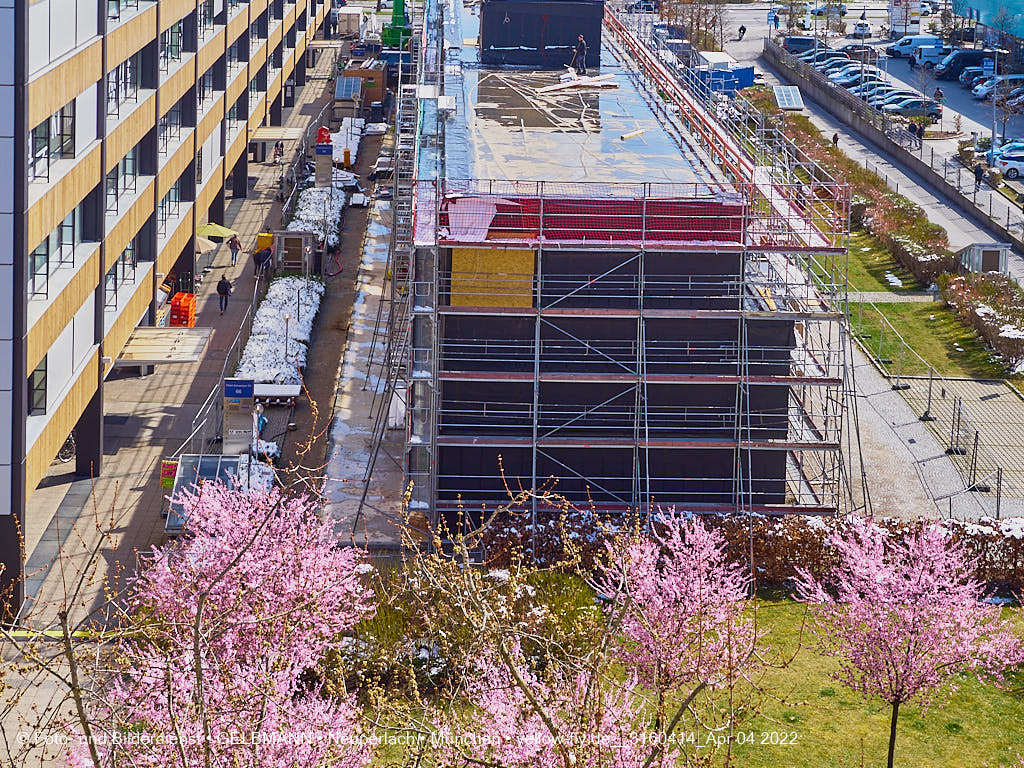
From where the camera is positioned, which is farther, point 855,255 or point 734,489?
point 855,255

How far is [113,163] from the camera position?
36.3m

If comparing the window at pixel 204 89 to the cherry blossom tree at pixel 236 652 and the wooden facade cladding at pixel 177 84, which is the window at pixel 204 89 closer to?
the wooden facade cladding at pixel 177 84

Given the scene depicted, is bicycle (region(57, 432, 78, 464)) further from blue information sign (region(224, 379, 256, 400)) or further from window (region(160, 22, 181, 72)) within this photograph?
window (region(160, 22, 181, 72))

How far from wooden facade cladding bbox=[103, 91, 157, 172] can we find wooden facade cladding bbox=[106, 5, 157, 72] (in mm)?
1439

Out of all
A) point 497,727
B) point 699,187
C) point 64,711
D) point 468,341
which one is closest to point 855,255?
point 699,187

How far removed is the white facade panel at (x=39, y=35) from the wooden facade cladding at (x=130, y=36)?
520cm

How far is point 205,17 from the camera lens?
53.4 m

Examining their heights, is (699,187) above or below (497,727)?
above

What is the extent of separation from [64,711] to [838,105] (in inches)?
2727

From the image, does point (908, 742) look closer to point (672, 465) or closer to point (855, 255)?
point (672, 465)

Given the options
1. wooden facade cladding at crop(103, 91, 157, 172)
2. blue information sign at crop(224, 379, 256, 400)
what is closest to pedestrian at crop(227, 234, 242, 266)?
wooden facade cladding at crop(103, 91, 157, 172)

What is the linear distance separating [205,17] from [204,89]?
2.47 metres

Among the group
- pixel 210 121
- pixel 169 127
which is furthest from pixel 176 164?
pixel 210 121

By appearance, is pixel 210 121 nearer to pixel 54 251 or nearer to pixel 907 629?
pixel 54 251
